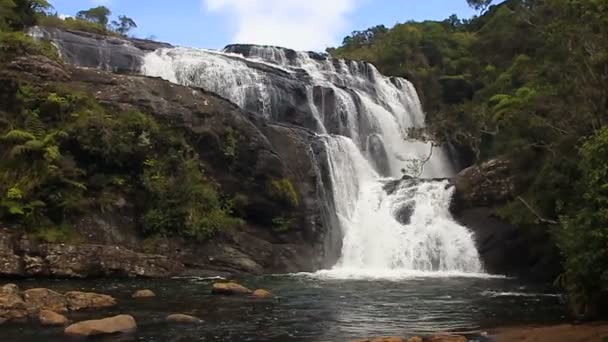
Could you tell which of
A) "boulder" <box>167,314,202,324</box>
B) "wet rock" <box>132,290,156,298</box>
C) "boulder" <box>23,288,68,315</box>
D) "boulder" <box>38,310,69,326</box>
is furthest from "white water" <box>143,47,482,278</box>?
"boulder" <box>38,310,69,326</box>

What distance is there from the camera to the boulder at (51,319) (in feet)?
50.0

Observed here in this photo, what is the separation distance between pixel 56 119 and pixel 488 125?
2363cm

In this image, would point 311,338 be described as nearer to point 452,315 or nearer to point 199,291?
point 452,315

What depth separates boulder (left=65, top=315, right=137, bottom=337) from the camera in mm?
14164

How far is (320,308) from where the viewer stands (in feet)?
60.5

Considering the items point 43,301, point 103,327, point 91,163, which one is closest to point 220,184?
point 91,163

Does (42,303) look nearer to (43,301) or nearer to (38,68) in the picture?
(43,301)

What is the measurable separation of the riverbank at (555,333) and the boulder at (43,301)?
10821mm

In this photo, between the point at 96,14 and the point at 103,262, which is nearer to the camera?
the point at 103,262

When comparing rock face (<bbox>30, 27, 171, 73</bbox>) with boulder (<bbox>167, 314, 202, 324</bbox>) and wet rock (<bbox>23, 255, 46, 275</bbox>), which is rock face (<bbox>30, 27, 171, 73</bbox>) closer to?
wet rock (<bbox>23, 255, 46, 275</bbox>)

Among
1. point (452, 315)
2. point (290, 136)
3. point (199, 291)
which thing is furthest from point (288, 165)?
point (452, 315)

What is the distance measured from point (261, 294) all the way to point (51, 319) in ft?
22.6

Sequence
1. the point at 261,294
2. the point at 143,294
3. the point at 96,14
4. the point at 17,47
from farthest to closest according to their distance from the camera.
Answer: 1. the point at 96,14
2. the point at 17,47
3. the point at 261,294
4. the point at 143,294

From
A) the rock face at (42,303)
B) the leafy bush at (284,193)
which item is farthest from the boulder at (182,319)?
the leafy bush at (284,193)
